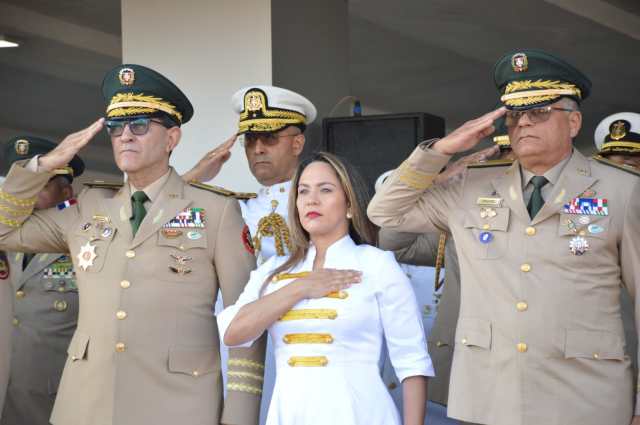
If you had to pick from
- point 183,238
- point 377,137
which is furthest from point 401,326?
point 377,137

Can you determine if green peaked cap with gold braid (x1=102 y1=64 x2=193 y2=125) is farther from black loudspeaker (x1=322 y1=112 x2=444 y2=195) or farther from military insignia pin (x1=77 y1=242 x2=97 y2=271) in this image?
black loudspeaker (x1=322 y1=112 x2=444 y2=195)

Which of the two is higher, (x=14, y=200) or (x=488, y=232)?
(x=14, y=200)

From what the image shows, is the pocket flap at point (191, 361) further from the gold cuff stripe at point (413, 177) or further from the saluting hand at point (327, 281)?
the gold cuff stripe at point (413, 177)

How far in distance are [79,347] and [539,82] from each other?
69.4 inches

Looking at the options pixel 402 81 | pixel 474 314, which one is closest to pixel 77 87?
pixel 402 81

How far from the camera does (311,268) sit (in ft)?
11.8

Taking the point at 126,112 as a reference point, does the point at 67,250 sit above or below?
below

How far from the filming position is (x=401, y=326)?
3.40m

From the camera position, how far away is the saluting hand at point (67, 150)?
3.91 meters

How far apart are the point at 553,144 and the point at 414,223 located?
538 mm

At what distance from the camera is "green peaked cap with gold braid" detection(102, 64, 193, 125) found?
3.96 metres

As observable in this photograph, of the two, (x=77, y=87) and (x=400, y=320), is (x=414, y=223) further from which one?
(x=77, y=87)

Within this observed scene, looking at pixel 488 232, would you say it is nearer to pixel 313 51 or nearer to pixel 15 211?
pixel 15 211

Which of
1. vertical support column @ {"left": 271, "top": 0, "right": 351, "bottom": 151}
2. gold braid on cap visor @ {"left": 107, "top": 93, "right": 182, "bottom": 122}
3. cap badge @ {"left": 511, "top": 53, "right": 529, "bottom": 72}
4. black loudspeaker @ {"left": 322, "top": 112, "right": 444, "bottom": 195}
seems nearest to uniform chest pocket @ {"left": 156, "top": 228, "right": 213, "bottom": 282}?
gold braid on cap visor @ {"left": 107, "top": 93, "right": 182, "bottom": 122}
